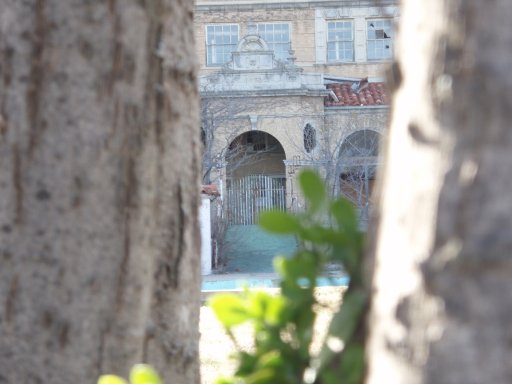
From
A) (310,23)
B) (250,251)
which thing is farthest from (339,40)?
(250,251)

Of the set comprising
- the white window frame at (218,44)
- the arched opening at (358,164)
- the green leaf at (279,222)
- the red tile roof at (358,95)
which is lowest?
the green leaf at (279,222)

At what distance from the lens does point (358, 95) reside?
25000 millimetres

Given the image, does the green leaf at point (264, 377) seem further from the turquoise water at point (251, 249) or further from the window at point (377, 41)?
the window at point (377, 41)

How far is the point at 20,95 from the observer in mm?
1752

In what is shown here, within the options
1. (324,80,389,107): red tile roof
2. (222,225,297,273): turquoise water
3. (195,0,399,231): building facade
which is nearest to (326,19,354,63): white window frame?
(195,0,399,231): building facade

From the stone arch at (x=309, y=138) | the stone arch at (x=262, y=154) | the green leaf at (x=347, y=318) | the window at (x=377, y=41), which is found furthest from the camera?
the window at (x=377, y=41)

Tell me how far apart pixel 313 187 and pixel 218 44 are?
27.7 metres

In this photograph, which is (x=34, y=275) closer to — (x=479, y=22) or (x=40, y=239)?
(x=40, y=239)

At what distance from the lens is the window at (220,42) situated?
92.9ft

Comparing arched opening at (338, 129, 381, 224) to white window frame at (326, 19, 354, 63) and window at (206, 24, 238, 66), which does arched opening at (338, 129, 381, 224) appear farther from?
window at (206, 24, 238, 66)

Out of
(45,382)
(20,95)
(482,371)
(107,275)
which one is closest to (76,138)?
(20,95)

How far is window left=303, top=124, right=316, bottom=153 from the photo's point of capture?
23.5m

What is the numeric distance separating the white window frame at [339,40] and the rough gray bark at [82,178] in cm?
2722

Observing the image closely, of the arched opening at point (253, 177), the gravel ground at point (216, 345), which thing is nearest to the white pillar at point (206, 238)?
the arched opening at point (253, 177)
